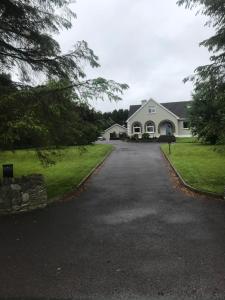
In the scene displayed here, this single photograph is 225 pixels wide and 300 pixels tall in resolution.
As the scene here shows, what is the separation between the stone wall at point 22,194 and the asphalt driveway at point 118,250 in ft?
1.46

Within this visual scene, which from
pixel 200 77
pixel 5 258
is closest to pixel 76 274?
pixel 5 258

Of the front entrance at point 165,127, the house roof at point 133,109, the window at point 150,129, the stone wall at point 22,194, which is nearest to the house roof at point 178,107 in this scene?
the front entrance at point 165,127

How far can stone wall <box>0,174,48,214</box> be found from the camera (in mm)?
10539

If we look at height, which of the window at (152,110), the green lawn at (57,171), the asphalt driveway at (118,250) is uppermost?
the window at (152,110)

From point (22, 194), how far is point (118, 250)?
445 centimetres

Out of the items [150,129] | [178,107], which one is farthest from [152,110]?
[178,107]

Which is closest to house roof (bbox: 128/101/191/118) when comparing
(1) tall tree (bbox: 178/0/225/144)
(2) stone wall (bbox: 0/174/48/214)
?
(1) tall tree (bbox: 178/0/225/144)

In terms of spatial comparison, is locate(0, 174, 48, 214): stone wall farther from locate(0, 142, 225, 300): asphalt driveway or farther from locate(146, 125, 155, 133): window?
locate(146, 125, 155, 133): window

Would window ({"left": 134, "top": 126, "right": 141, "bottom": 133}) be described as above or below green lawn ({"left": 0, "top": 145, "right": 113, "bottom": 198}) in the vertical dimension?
above

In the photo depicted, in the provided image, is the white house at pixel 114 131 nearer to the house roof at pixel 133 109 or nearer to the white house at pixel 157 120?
the house roof at pixel 133 109

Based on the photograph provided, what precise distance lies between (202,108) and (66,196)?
→ 29.0 meters

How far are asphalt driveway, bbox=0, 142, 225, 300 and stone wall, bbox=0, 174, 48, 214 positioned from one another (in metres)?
0.45

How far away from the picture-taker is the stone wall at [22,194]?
10.5 metres

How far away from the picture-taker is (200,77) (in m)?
15.2
